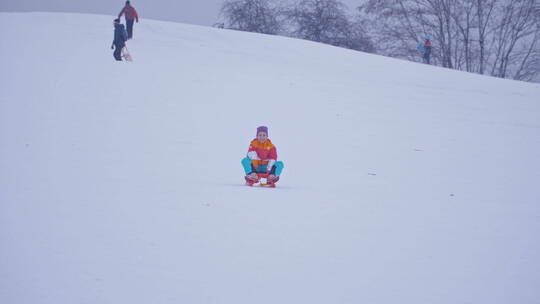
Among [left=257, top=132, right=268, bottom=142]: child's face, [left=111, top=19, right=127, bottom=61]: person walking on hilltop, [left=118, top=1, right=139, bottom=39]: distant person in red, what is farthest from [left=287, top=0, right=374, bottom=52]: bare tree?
[left=257, top=132, right=268, bottom=142]: child's face

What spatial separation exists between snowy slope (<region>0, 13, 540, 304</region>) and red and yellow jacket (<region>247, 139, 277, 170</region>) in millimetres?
419

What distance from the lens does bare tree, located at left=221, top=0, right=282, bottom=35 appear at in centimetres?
4056

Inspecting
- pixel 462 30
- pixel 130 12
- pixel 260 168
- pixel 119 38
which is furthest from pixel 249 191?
pixel 462 30

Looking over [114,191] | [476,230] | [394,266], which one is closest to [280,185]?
[114,191]

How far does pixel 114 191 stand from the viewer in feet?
18.0

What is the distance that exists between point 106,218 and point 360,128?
24.8 ft

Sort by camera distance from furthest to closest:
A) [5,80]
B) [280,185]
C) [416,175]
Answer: [5,80]
[416,175]
[280,185]

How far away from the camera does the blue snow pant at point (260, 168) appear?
650 centimetres

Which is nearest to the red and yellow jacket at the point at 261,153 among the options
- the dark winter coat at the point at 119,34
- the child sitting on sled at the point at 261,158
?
the child sitting on sled at the point at 261,158

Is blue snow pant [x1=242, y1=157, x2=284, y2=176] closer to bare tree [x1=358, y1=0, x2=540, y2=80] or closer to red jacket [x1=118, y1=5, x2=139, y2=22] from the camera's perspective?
red jacket [x1=118, y1=5, x2=139, y2=22]

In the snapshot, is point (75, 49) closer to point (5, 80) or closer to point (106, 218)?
point (5, 80)

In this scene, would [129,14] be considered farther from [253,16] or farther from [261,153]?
[253,16]

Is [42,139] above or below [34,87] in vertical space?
below

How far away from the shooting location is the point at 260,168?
6629mm
